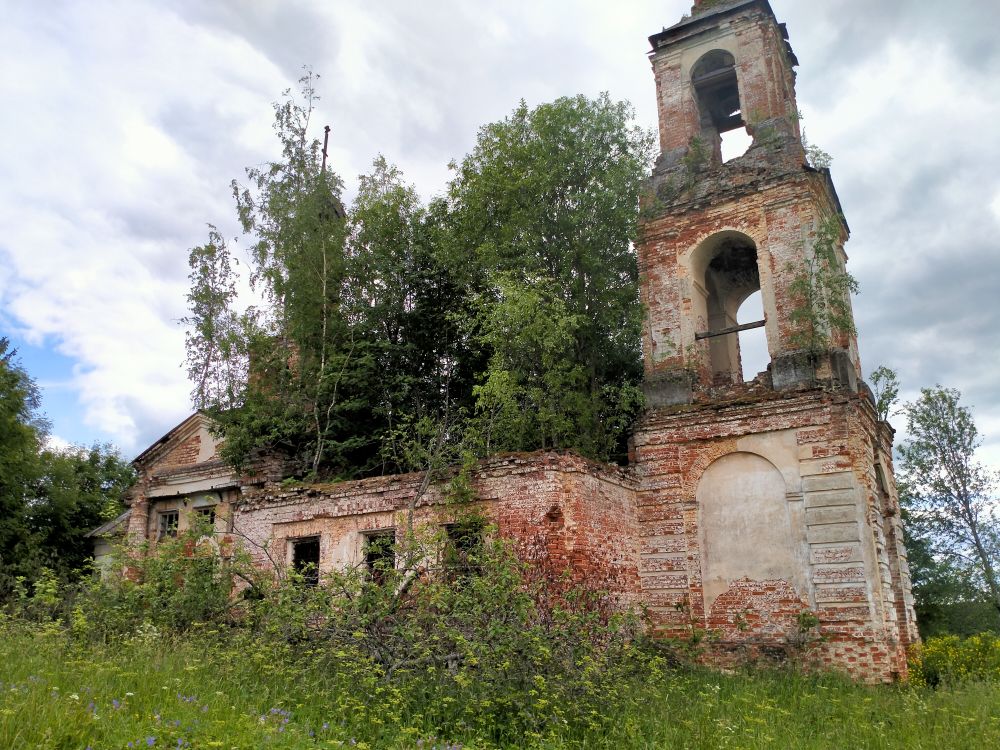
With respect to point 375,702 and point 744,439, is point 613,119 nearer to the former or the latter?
point 744,439

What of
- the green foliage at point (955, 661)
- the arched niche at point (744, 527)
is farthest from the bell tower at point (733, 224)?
the green foliage at point (955, 661)

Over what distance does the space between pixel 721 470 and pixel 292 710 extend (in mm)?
8331

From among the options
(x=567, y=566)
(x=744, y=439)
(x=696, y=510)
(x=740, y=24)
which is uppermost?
(x=740, y=24)

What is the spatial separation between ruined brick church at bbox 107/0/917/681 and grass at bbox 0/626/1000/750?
2.24 m

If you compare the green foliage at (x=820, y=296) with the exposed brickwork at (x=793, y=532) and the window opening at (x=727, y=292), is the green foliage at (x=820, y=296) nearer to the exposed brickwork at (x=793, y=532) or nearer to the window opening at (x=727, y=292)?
the exposed brickwork at (x=793, y=532)

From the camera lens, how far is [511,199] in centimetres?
1551

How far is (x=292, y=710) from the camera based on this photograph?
22.7 feet

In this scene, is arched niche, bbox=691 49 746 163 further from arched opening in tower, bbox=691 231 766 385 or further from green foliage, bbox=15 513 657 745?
green foliage, bbox=15 513 657 745

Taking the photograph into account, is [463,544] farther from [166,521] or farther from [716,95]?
[716,95]

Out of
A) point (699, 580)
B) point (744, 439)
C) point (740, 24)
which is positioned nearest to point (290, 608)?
point (699, 580)

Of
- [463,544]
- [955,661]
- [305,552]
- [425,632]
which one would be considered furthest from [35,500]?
[955,661]

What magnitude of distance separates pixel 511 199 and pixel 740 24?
223 inches

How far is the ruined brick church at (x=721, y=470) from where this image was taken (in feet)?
38.6

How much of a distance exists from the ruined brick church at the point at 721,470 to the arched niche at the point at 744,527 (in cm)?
2
